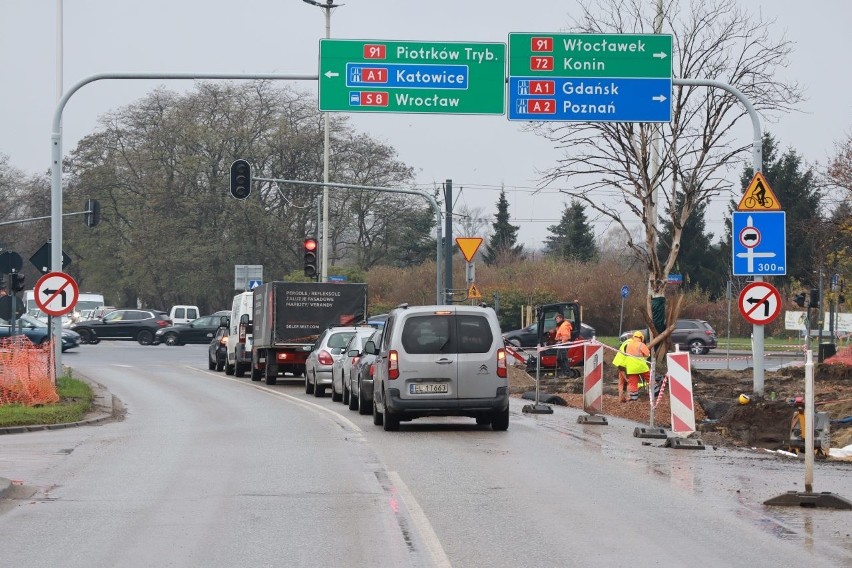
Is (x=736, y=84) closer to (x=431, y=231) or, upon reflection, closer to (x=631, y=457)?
(x=631, y=457)

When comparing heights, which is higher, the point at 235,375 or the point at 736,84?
the point at 736,84

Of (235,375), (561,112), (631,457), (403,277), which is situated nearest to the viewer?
(631,457)

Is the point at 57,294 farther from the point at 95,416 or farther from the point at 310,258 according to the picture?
the point at 310,258

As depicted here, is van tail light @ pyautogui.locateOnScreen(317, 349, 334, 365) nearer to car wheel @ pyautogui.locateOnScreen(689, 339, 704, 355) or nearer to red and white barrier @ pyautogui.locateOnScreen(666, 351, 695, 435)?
red and white barrier @ pyautogui.locateOnScreen(666, 351, 695, 435)

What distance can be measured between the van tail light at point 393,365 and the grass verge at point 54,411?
18.1 ft

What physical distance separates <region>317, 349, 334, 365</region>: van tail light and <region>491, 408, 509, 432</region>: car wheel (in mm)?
9667

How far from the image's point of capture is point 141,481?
13250mm

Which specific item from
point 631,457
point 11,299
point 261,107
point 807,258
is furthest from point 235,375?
point 807,258

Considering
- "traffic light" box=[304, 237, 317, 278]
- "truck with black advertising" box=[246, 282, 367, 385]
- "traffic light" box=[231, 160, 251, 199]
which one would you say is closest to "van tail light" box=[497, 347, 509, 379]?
"truck with black advertising" box=[246, 282, 367, 385]

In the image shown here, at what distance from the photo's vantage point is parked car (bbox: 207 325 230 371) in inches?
1609

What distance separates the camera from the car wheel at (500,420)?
1927 centimetres

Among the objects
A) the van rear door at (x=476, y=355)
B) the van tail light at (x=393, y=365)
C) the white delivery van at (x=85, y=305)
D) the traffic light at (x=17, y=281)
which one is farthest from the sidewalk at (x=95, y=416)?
the white delivery van at (x=85, y=305)

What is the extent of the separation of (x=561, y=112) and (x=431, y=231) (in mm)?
64708

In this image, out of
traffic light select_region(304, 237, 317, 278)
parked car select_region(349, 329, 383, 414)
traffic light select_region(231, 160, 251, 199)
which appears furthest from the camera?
traffic light select_region(304, 237, 317, 278)
